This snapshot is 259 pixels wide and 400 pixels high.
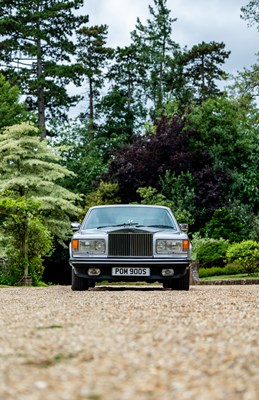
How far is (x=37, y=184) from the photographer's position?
30.8 meters

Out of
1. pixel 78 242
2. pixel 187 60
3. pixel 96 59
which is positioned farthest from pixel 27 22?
pixel 78 242

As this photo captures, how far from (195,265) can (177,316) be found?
14.3m

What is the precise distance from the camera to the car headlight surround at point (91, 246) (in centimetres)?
1257

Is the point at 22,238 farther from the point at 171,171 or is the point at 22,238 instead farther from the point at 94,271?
the point at 171,171

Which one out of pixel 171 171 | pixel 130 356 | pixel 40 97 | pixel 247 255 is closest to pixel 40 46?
pixel 40 97

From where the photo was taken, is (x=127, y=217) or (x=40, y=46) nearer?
(x=127, y=217)

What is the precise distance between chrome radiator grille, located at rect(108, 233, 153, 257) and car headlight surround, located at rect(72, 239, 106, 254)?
160 mm

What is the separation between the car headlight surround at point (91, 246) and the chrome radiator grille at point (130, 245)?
16 cm

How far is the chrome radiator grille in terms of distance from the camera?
12664mm

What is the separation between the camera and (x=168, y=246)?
12625 millimetres

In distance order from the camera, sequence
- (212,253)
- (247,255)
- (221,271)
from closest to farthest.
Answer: (247,255)
(221,271)
(212,253)

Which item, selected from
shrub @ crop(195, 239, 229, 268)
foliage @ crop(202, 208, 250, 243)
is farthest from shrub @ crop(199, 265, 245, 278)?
foliage @ crop(202, 208, 250, 243)

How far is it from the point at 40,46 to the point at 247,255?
27.6 m

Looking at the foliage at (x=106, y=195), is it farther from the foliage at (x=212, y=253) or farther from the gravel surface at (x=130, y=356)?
the gravel surface at (x=130, y=356)
